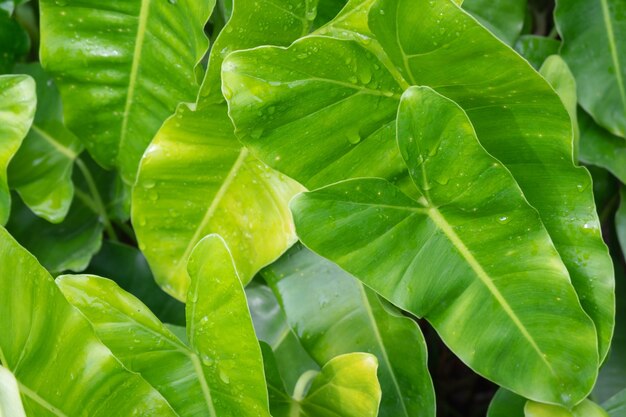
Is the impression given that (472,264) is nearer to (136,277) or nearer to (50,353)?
(50,353)

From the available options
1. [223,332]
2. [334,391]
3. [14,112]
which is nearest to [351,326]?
[334,391]

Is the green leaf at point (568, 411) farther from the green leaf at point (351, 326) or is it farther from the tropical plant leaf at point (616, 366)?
the tropical plant leaf at point (616, 366)

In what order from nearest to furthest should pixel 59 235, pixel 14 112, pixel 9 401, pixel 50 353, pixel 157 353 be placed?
pixel 9 401
pixel 50 353
pixel 157 353
pixel 14 112
pixel 59 235

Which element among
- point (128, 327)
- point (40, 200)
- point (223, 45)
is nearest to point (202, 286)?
point (128, 327)

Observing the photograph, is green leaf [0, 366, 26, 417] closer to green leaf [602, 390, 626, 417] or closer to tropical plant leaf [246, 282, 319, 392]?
tropical plant leaf [246, 282, 319, 392]

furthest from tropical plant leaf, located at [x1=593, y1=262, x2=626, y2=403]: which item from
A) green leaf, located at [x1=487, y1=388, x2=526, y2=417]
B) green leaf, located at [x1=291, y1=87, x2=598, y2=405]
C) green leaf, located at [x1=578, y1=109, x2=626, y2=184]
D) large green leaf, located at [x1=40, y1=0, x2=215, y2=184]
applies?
large green leaf, located at [x1=40, y1=0, x2=215, y2=184]
